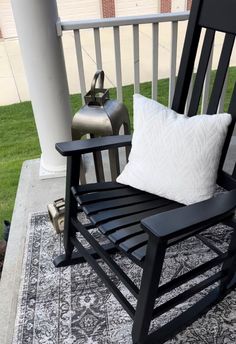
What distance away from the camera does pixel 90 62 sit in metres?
5.11

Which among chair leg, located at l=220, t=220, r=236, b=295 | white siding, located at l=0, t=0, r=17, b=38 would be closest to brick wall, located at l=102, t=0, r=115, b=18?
white siding, located at l=0, t=0, r=17, b=38

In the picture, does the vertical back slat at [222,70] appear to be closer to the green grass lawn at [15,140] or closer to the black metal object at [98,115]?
the black metal object at [98,115]

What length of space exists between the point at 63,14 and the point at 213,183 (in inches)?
300

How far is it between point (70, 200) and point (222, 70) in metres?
0.92

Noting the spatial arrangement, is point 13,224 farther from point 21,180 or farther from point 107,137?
point 107,137

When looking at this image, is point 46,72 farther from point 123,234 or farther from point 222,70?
point 123,234

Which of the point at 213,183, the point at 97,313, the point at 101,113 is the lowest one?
the point at 97,313

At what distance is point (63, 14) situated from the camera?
7.91 metres

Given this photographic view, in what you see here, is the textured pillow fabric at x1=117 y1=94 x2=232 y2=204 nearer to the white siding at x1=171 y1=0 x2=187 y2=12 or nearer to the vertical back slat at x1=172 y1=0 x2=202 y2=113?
the vertical back slat at x1=172 y1=0 x2=202 y2=113

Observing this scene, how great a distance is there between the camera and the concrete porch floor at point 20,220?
1.53m

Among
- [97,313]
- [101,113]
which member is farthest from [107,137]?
[97,313]

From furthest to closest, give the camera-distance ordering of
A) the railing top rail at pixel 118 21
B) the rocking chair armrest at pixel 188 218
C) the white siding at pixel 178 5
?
the white siding at pixel 178 5 → the railing top rail at pixel 118 21 → the rocking chair armrest at pixel 188 218

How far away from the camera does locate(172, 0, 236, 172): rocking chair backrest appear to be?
1.51 meters

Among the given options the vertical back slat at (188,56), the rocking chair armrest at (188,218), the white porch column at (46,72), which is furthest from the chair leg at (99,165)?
the rocking chair armrest at (188,218)
